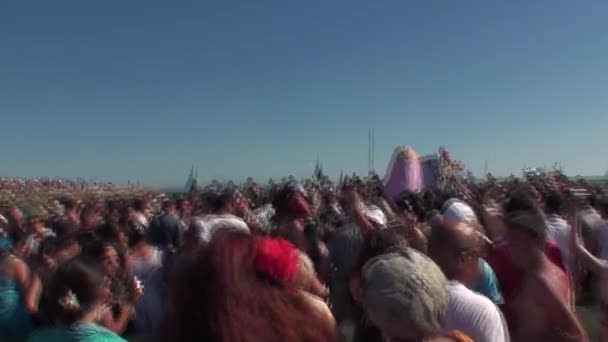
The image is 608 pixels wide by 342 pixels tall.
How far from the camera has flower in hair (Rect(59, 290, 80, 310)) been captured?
8.95 feet

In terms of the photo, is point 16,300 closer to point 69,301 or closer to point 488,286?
point 69,301

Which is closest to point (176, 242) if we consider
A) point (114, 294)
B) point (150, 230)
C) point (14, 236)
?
point (150, 230)

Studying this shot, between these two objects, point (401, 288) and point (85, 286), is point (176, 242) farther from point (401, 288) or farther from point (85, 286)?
point (401, 288)

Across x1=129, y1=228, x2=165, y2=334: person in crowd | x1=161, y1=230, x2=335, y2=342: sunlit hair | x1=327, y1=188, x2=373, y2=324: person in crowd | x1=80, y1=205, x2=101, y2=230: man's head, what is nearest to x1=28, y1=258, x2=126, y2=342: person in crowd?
x1=161, y1=230, x2=335, y2=342: sunlit hair

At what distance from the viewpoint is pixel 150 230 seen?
6859mm

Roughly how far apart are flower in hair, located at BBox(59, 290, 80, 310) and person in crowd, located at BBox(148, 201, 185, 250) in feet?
12.6

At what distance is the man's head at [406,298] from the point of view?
6.53 feet

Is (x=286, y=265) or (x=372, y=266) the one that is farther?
(x=372, y=266)

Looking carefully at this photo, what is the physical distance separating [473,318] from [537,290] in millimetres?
784

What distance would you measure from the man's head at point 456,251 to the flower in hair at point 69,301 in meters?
1.92

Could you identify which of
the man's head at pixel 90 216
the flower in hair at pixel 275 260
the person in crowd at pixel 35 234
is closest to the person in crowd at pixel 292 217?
the person in crowd at pixel 35 234

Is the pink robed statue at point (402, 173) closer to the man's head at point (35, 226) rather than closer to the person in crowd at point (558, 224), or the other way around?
the person in crowd at point (558, 224)

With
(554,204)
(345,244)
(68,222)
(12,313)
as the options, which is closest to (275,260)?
(12,313)

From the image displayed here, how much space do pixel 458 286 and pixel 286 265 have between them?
4.01 feet
